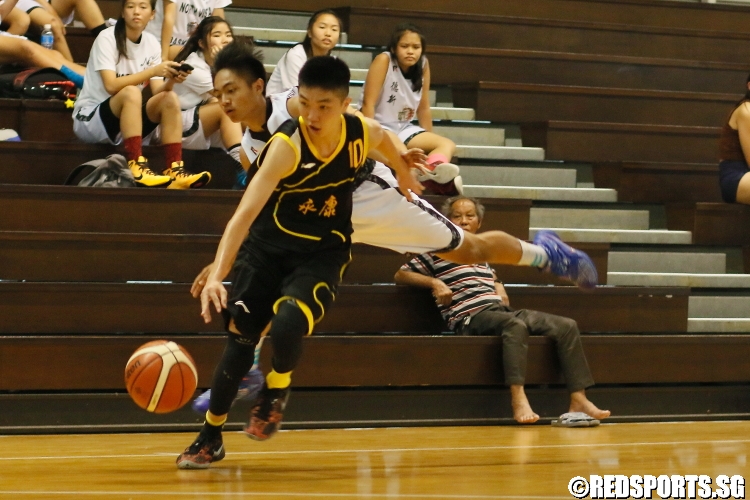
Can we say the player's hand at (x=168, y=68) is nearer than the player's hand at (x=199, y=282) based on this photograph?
No

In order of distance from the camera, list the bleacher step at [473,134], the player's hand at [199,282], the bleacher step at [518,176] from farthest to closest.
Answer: the bleacher step at [473,134]
the bleacher step at [518,176]
the player's hand at [199,282]

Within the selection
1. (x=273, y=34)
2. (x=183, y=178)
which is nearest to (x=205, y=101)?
(x=183, y=178)

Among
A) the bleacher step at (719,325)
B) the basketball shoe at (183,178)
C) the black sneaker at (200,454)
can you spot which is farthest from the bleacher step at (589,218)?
the black sneaker at (200,454)

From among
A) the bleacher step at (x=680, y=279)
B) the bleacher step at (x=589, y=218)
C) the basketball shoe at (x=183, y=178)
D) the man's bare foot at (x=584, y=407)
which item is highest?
the basketball shoe at (x=183, y=178)

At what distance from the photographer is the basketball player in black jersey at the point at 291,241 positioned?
3.41 m

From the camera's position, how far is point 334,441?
441cm

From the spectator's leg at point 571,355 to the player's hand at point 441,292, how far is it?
15.2 inches

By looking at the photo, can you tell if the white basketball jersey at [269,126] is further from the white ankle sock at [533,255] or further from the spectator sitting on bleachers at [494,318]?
the spectator sitting on bleachers at [494,318]

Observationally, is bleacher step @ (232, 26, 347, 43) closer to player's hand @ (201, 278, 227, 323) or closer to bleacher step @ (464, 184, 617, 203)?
bleacher step @ (464, 184, 617, 203)

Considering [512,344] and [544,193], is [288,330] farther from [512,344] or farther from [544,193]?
[544,193]

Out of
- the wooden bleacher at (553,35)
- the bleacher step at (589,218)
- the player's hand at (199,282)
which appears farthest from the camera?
the wooden bleacher at (553,35)

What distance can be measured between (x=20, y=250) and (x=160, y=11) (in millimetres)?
1962

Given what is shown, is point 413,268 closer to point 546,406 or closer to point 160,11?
point 546,406

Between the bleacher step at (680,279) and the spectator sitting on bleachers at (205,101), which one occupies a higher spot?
the spectator sitting on bleachers at (205,101)
